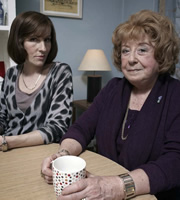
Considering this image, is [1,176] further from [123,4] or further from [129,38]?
[123,4]

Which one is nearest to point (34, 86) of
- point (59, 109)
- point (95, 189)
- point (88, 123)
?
point (59, 109)

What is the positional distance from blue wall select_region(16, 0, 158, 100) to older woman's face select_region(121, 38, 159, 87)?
6.66 feet

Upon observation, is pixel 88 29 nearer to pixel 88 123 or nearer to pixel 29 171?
pixel 88 123

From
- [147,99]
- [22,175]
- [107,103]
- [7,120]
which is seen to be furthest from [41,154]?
[7,120]

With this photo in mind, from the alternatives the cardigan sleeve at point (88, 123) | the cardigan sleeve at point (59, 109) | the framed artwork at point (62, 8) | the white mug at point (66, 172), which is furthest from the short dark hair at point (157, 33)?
the framed artwork at point (62, 8)

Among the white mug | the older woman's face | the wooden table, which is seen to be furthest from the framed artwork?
the white mug

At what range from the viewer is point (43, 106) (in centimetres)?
146

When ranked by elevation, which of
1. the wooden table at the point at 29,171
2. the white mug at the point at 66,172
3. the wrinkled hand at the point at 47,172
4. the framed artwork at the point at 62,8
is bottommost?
the wooden table at the point at 29,171

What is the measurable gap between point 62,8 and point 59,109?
1974 millimetres

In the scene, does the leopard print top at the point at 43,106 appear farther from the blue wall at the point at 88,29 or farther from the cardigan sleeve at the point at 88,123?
the blue wall at the point at 88,29

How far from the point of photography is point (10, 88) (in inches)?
61.2

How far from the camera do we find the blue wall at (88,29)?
2.98 meters

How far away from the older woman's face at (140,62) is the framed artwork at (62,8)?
2.01m

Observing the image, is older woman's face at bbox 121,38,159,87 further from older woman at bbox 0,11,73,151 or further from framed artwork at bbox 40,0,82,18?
framed artwork at bbox 40,0,82,18
